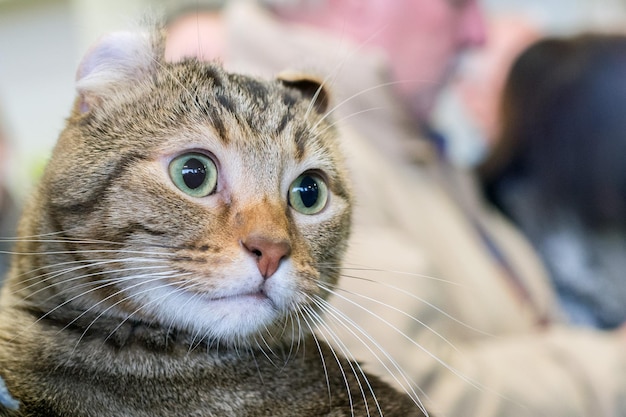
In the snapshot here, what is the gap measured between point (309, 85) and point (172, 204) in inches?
9.5

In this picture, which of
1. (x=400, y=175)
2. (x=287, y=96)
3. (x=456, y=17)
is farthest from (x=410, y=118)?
(x=287, y=96)

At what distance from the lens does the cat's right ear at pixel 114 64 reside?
51cm

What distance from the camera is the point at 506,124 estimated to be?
2.10 meters

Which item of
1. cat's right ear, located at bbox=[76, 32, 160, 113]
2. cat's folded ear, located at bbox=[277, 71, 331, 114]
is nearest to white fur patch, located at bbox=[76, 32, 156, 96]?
cat's right ear, located at bbox=[76, 32, 160, 113]

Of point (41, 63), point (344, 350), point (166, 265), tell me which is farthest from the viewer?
point (41, 63)

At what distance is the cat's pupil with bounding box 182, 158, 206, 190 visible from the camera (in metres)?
0.57

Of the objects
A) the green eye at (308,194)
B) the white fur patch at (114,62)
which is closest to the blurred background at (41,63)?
the white fur patch at (114,62)

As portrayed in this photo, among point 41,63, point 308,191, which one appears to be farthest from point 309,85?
point 41,63

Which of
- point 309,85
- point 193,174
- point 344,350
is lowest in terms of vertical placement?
point 344,350

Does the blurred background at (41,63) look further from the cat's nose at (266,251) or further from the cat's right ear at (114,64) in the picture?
the cat's nose at (266,251)

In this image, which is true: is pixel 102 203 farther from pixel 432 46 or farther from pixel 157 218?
pixel 432 46

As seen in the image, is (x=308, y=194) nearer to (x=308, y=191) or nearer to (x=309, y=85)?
(x=308, y=191)

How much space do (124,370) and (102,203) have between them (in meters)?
0.15

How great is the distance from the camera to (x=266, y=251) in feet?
1.79
